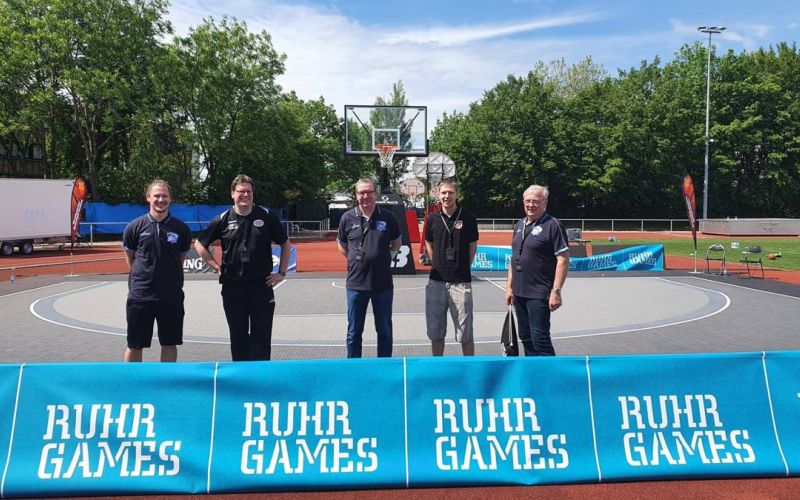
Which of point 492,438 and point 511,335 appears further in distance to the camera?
point 511,335

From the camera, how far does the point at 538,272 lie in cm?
529

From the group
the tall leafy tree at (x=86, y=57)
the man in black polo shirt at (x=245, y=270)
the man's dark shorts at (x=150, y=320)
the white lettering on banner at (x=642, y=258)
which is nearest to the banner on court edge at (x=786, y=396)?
the man in black polo shirt at (x=245, y=270)

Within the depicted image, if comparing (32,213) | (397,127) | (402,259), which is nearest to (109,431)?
(402,259)

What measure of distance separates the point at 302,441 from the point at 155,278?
2.29 m

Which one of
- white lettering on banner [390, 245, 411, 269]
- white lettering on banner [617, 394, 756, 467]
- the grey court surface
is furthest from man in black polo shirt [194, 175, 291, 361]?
white lettering on banner [390, 245, 411, 269]

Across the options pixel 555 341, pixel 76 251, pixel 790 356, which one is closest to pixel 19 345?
pixel 555 341

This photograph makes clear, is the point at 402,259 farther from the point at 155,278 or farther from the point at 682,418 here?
the point at 682,418

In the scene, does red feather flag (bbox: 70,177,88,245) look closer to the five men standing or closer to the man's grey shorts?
the five men standing

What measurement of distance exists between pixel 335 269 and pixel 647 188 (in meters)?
40.4

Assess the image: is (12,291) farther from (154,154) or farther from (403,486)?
(154,154)

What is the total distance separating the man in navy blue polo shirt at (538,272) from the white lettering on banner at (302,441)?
7.27ft

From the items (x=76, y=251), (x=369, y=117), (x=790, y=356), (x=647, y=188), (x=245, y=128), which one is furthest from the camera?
(x=647, y=188)

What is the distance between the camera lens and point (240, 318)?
16.8ft

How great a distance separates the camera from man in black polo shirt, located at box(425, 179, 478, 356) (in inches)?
224
